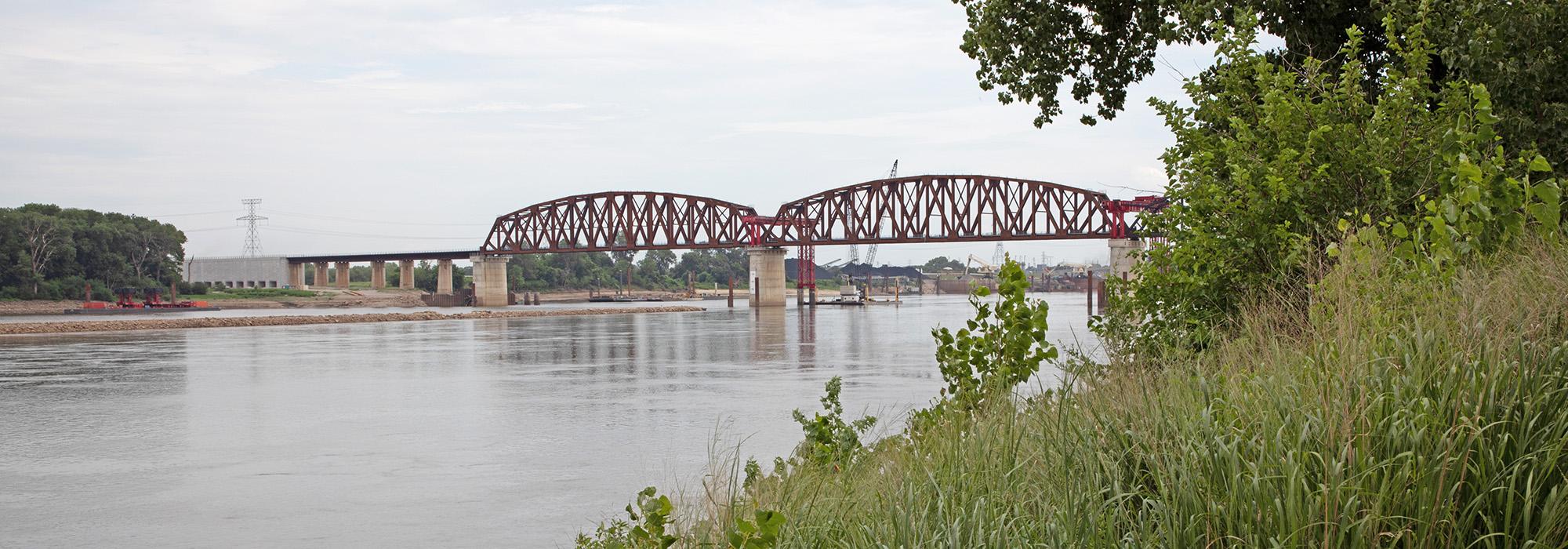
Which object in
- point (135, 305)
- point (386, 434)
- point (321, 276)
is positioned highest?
point (321, 276)

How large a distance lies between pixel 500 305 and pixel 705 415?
481 ft

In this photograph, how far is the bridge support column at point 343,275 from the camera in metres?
191

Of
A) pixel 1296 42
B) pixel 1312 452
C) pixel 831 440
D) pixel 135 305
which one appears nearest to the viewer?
pixel 1312 452

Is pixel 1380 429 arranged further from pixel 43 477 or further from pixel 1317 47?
pixel 43 477

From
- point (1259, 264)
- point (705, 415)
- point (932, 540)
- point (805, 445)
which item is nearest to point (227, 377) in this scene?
point (705, 415)

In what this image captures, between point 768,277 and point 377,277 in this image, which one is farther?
point 377,277

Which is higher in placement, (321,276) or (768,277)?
(321,276)

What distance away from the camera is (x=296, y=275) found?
186 meters

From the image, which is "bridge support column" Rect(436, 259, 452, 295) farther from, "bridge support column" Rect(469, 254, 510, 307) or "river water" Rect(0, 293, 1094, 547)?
"river water" Rect(0, 293, 1094, 547)

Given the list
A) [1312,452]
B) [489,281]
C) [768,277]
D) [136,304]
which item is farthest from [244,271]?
[1312,452]

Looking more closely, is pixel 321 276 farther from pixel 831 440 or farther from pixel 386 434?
pixel 831 440

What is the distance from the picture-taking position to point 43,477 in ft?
55.0

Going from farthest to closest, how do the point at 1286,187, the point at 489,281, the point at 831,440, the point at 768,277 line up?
the point at 489,281 < the point at 768,277 < the point at 831,440 < the point at 1286,187

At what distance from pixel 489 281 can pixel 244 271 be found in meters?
45.3
